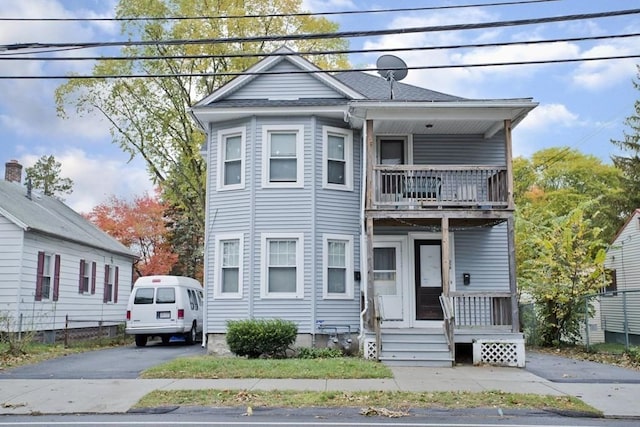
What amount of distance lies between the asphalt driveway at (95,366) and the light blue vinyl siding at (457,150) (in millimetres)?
8838

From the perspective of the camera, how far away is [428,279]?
1702 centimetres

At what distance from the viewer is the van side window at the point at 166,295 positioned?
65.6 ft

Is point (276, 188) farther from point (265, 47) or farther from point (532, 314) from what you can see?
point (265, 47)

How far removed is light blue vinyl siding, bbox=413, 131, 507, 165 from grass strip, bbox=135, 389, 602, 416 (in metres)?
8.68

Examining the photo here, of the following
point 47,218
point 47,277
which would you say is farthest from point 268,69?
point 47,218

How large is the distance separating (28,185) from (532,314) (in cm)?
1931

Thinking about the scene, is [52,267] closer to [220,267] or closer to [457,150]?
[220,267]

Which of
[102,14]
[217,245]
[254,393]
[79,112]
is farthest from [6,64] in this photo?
[79,112]

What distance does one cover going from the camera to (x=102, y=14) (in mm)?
14711

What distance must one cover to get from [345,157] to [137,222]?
22.7 metres

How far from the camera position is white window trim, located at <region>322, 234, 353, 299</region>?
16.7 m

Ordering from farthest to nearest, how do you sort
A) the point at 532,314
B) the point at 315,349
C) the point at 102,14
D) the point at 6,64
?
the point at 532,314 < the point at 315,349 < the point at 102,14 < the point at 6,64

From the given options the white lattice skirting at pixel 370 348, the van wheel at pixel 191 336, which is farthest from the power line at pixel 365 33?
the van wheel at pixel 191 336

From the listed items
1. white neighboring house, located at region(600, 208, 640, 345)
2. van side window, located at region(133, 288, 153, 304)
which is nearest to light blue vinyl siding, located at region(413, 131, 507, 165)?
van side window, located at region(133, 288, 153, 304)
